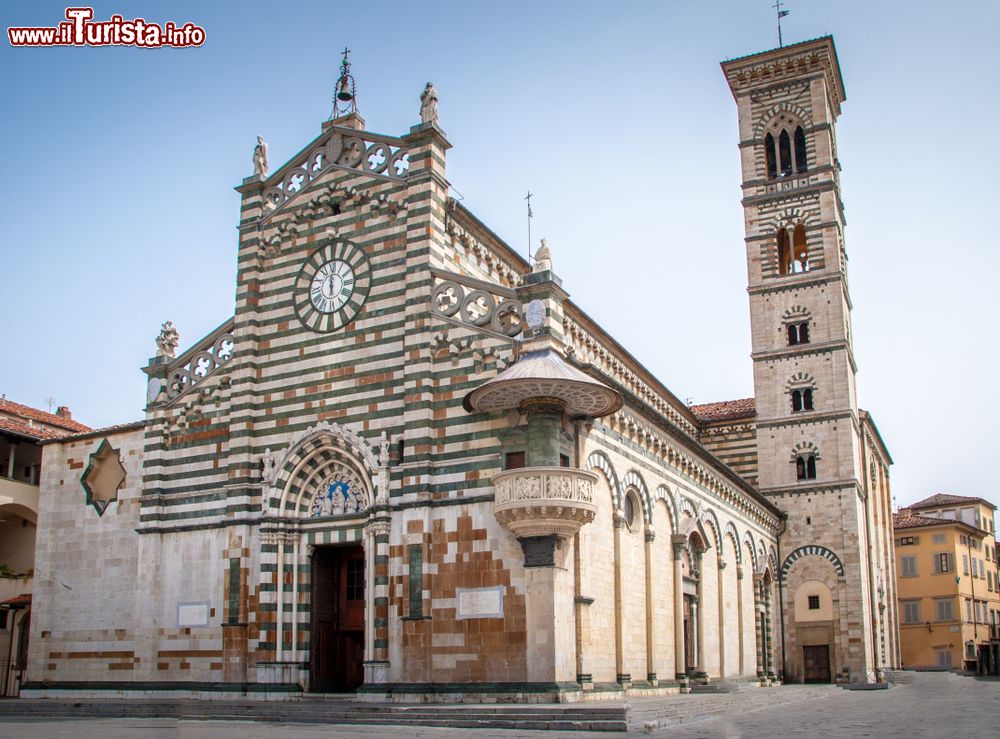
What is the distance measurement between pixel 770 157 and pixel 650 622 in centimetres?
2710

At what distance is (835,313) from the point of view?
143ft

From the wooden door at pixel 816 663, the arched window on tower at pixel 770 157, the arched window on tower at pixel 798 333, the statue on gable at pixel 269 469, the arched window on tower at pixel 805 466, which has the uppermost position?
the arched window on tower at pixel 770 157

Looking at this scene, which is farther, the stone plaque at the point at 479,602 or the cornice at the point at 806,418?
the cornice at the point at 806,418

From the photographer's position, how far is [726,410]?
47.1 metres

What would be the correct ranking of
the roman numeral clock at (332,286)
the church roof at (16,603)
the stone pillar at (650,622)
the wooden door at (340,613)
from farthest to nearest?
the church roof at (16,603), the stone pillar at (650,622), the roman numeral clock at (332,286), the wooden door at (340,613)

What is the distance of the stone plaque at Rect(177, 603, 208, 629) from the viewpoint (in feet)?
83.7

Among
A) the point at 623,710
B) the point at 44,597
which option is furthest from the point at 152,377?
the point at 623,710

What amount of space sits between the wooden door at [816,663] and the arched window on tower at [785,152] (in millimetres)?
19974

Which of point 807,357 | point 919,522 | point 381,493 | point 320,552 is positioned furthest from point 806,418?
point 919,522

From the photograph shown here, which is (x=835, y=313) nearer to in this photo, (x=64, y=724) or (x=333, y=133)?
(x=333, y=133)

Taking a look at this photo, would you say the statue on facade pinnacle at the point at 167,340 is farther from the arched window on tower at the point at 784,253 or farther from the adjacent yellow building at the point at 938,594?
the adjacent yellow building at the point at 938,594

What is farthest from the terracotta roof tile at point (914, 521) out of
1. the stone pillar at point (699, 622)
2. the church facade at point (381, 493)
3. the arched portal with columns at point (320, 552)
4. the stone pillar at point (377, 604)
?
the stone pillar at point (377, 604)

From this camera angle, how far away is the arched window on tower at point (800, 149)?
45.9 metres

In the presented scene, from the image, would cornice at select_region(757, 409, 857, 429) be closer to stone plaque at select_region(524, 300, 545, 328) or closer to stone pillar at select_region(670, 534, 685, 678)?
stone pillar at select_region(670, 534, 685, 678)
